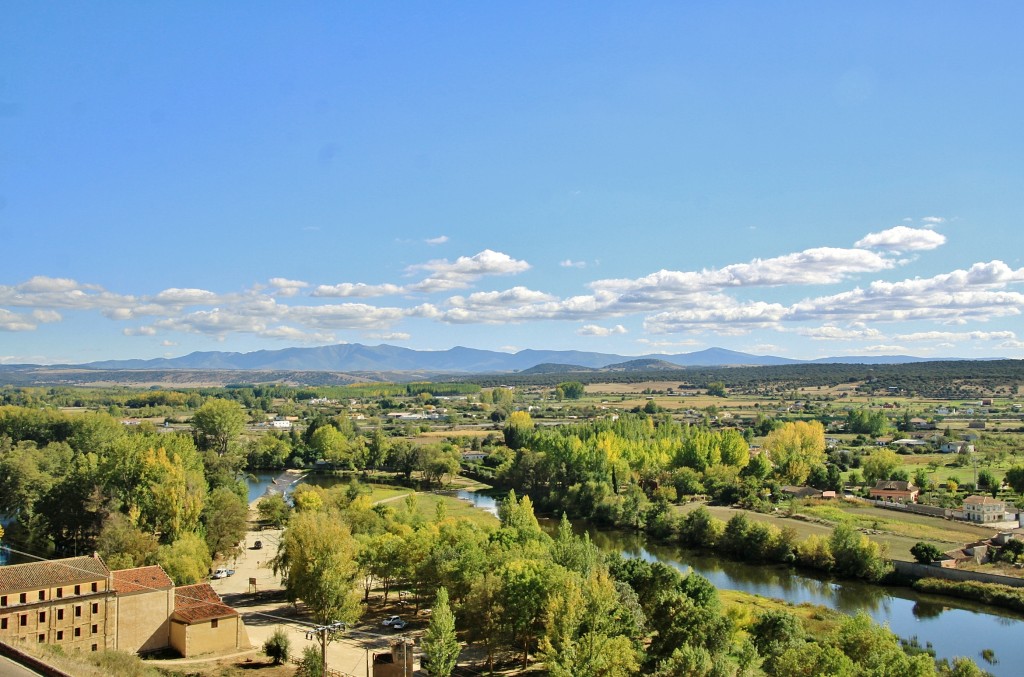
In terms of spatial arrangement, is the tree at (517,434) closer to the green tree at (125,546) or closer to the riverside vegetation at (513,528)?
the riverside vegetation at (513,528)

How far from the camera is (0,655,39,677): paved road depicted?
1717 centimetres

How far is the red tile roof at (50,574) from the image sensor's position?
2340 cm

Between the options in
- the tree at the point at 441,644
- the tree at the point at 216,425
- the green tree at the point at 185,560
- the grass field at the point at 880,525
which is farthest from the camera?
the tree at the point at 216,425

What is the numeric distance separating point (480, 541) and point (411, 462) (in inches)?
1612

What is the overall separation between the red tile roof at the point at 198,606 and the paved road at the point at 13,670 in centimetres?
688

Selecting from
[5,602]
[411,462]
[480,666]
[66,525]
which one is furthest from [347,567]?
[411,462]

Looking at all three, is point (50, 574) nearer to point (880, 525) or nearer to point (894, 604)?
point (894, 604)

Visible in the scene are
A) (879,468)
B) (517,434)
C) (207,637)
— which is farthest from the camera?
(517,434)

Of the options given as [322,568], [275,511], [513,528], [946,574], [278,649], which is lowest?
[946,574]

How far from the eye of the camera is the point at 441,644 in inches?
840

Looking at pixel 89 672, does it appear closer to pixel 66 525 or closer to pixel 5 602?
pixel 5 602

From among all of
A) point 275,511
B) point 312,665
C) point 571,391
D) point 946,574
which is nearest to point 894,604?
point 946,574

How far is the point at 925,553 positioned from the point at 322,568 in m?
28.5

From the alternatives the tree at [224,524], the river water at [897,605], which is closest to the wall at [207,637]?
the tree at [224,524]
